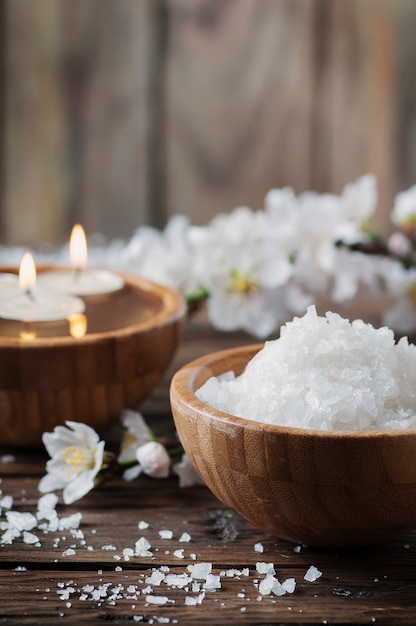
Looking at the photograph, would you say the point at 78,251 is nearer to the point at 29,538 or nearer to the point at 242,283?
the point at 242,283

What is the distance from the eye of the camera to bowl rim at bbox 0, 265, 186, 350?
2.65 ft

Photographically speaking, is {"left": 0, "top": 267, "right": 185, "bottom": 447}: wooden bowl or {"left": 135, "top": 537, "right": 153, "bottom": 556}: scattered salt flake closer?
{"left": 135, "top": 537, "right": 153, "bottom": 556}: scattered salt flake

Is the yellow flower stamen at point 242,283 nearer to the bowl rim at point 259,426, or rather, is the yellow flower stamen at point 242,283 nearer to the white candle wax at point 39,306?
the white candle wax at point 39,306

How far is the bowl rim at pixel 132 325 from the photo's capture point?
0.81m

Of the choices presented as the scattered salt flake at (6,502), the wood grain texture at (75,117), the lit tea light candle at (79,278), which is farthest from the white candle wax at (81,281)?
the wood grain texture at (75,117)

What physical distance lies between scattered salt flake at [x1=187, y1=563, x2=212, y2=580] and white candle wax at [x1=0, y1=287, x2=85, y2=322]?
31 centimetres

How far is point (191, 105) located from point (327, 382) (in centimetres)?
187

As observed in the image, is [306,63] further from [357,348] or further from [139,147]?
[357,348]

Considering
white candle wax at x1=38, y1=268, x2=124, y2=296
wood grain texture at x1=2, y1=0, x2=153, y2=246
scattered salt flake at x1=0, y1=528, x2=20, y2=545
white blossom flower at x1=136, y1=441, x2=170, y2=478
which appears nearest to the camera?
scattered salt flake at x1=0, y1=528, x2=20, y2=545

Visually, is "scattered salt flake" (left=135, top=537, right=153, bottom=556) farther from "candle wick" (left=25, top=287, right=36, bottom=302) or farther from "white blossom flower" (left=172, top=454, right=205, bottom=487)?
"candle wick" (left=25, top=287, right=36, bottom=302)

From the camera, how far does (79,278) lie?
989 millimetres

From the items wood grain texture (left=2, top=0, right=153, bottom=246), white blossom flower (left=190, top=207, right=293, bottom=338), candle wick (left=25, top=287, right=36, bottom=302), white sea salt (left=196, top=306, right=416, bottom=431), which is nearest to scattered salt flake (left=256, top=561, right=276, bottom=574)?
white sea salt (left=196, top=306, right=416, bottom=431)

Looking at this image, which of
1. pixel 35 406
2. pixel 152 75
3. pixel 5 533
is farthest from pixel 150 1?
pixel 5 533

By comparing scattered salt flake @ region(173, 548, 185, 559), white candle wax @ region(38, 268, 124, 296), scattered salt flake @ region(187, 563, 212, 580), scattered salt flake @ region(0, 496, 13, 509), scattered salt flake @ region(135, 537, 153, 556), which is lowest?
scattered salt flake @ region(0, 496, 13, 509)
